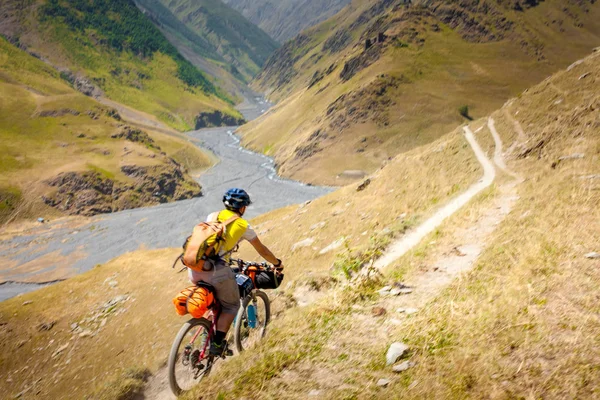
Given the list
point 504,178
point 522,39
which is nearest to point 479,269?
point 504,178

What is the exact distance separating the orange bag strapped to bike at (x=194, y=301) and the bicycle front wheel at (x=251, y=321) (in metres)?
0.98

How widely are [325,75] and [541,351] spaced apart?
19744 centimetres

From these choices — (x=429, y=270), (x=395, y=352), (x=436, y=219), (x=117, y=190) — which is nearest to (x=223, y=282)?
(x=395, y=352)

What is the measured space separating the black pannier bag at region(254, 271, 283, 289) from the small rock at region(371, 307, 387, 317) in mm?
2169

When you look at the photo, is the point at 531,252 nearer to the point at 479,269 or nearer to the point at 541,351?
the point at 479,269

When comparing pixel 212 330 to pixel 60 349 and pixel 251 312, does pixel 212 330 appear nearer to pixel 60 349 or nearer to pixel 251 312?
pixel 251 312

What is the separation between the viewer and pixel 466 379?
432cm

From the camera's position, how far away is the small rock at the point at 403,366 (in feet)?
16.5

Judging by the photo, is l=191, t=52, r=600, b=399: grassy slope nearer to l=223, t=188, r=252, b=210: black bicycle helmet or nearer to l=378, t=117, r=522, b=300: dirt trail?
l=378, t=117, r=522, b=300: dirt trail

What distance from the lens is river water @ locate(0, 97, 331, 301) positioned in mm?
72125

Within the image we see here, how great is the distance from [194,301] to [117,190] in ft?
379

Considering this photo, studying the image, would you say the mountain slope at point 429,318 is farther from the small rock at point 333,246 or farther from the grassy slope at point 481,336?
the small rock at point 333,246

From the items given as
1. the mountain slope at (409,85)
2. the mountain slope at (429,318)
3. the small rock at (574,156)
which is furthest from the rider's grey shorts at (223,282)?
the mountain slope at (409,85)

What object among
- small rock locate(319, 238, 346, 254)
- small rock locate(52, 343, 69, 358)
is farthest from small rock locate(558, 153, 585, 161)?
small rock locate(52, 343, 69, 358)
